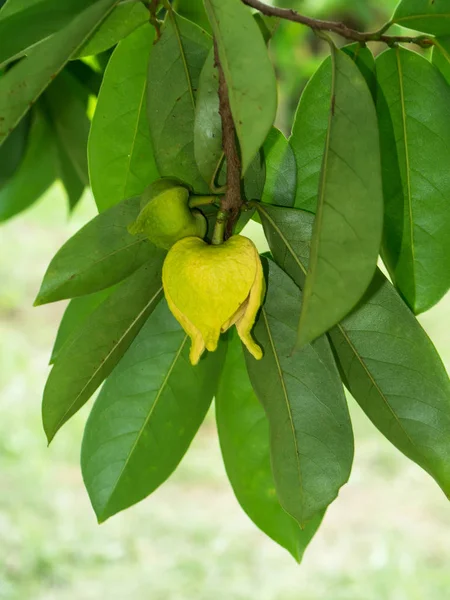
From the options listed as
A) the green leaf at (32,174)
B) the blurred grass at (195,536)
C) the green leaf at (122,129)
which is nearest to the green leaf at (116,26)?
the green leaf at (122,129)

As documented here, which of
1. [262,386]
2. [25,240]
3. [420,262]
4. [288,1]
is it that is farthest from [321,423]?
[25,240]

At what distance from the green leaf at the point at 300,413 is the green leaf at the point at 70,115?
48cm

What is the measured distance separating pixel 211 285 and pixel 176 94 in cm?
22

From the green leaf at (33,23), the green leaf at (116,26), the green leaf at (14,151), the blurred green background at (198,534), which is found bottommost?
the blurred green background at (198,534)

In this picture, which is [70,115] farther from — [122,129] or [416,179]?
[416,179]

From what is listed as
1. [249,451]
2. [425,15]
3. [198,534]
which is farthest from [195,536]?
[425,15]

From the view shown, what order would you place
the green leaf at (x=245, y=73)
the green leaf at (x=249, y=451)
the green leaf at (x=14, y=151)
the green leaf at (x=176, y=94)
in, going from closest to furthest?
the green leaf at (x=245, y=73) → the green leaf at (x=176, y=94) → the green leaf at (x=249, y=451) → the green leaf at (x=14, y=151)

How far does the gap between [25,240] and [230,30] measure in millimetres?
3565

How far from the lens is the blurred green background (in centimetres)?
218

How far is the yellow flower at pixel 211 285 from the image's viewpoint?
0.53 meters

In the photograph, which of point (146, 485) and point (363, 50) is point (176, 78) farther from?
point (146, 485)

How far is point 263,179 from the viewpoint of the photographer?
0.65 meters

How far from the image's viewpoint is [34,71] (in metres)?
0.50

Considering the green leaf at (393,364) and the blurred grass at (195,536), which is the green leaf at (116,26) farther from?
the blurred grass at (195,536)
